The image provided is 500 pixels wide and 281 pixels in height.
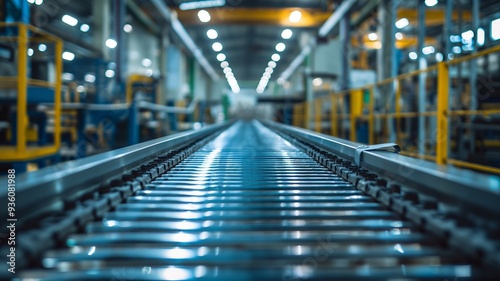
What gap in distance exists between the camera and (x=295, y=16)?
481 inches

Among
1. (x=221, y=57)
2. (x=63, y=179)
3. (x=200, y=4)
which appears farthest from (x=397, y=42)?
(x=63, y=179)

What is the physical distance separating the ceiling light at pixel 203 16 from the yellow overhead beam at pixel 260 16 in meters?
0.12

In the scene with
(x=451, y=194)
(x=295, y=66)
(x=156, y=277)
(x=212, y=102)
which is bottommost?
(x=156, y=277)

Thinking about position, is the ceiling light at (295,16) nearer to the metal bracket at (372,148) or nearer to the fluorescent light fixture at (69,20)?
the fluorescent light fixture at (69,20)

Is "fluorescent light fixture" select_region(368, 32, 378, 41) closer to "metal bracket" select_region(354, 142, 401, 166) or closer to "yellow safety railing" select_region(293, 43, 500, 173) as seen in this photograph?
"yellow safety railing" select_region(293, 43, 500, 173)

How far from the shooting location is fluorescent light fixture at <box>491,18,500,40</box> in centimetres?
619

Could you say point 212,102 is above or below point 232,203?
above

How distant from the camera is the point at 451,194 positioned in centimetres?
138

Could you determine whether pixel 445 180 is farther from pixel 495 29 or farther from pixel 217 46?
pixel 217 46

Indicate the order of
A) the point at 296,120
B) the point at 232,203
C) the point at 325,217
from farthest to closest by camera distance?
the point at 296,120 < the point at 232,203 < the point at 325,217

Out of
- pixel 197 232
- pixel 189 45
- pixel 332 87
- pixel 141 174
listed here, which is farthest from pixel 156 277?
pixel 189 45

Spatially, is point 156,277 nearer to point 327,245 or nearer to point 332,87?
point 327,245

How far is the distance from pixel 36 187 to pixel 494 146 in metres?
7.29

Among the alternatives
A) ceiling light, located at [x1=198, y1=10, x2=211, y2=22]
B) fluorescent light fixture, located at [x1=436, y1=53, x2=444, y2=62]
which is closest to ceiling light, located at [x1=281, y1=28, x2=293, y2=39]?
ceiling light, located at [x1=198, y1=10, x2=211, y2=22]
